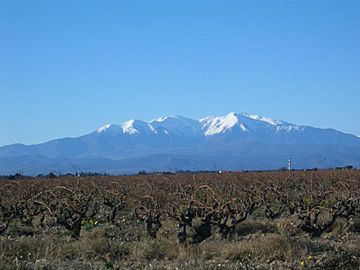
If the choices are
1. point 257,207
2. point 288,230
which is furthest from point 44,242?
point 257,207

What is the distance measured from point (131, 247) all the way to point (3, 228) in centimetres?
433

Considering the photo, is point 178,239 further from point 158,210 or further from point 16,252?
point 16,252

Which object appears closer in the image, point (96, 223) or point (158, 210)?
point (158, 210)

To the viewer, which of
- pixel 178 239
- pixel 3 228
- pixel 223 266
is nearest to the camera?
pixel 223 266

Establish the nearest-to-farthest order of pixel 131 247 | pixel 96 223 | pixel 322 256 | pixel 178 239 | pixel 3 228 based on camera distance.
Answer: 1. pixel 322 256
2. pixel 131 247
3. pixel 178 239
4. pixel 3 228
5. pixel 96 223

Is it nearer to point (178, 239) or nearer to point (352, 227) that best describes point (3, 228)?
point (178, 239)

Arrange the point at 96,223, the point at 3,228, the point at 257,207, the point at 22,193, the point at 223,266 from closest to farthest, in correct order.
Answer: the point at 223,266 → the point at 3,228 → the point at 96,223 → the point at 257,207 → the point at 22,193

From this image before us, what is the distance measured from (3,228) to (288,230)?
732 centimetres

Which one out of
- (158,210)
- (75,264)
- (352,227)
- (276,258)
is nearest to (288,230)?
(352,227)

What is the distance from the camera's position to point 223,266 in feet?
33.7

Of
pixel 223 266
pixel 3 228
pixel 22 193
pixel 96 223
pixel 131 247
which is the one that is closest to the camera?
pixel 223 266

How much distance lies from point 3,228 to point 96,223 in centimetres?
442

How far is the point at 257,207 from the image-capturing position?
2241cm

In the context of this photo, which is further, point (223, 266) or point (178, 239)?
point (178, 239)
